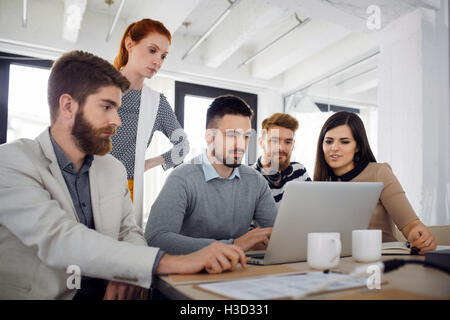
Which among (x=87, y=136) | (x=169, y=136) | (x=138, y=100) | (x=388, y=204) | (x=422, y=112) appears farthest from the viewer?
(x=422, y=112)

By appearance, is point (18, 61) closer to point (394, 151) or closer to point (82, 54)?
point (82, 54)

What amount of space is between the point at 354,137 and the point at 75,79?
147cm

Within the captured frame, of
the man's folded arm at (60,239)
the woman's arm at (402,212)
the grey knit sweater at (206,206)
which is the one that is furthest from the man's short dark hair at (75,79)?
the woman's arm at (402,212)

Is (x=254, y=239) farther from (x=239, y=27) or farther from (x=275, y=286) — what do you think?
(x=239, y=27)

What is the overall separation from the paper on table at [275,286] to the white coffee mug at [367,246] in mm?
251

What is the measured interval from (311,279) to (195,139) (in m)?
4.06

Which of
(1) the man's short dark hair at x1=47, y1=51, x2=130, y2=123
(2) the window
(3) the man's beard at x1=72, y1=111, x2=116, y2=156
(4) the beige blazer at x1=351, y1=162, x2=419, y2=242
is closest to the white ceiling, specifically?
(2) the window

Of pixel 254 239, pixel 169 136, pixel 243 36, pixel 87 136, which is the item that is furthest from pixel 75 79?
pixel 243 36

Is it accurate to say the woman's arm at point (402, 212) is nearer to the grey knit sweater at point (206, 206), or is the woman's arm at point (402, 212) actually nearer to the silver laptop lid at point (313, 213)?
the silver laptop lid at point (313, 213)

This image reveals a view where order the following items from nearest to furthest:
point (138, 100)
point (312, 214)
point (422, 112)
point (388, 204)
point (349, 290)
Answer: point (349, 290)
point (312, 214)
point (388, 204)
point (138, 100)
point (422, 112)

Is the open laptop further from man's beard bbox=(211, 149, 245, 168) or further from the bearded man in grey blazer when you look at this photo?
man's beard bbox=(211, 149, 245, 168)

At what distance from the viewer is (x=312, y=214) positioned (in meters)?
→ 1.08

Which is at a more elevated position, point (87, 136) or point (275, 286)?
point (87, 136)

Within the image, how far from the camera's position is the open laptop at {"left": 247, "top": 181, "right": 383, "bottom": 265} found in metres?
1.02
